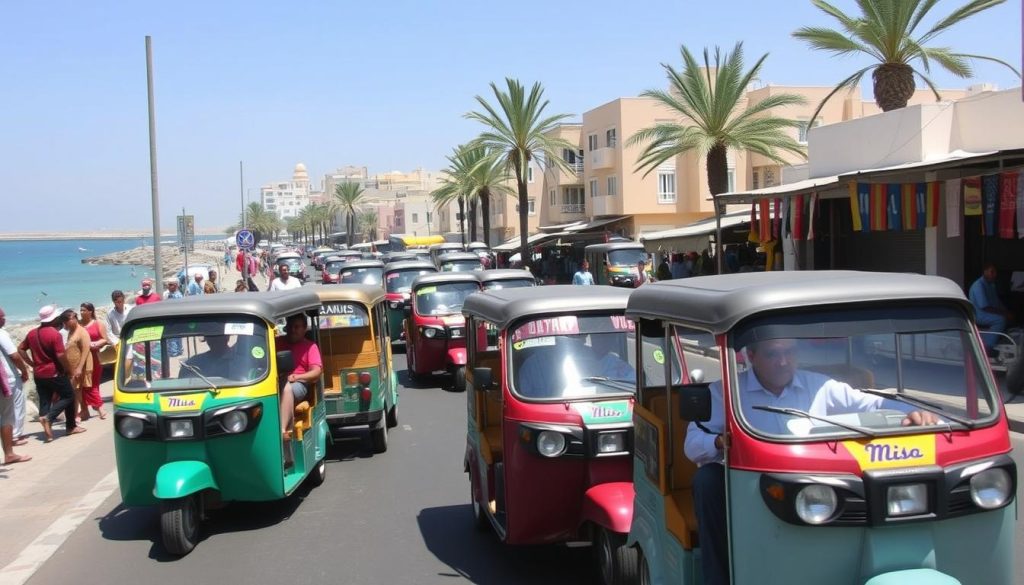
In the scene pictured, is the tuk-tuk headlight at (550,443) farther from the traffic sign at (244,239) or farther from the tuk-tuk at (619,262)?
the tuk-tuk at (619,262)

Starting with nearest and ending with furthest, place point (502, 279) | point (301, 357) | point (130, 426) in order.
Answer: point (130, 426), point (301, 357), point (502, 279)

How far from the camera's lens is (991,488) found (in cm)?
398

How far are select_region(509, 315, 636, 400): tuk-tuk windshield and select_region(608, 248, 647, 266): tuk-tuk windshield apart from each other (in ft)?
93.8

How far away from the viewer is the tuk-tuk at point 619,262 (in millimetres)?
34594

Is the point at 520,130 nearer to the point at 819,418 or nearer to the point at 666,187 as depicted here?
the point at 666,187

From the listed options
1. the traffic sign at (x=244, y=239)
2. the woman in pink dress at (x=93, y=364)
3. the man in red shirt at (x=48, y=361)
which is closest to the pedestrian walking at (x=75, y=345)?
the man in red shirt at (x=48, y=361)

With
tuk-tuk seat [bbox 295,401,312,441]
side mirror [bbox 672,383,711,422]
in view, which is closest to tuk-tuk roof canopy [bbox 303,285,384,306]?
tuk-tuk seat [bbox 295,401,312,441]

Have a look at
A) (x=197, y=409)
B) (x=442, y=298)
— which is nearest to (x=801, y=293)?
(x=197, y=409)

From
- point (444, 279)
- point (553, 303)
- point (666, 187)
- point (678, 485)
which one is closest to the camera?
point (678, 485)

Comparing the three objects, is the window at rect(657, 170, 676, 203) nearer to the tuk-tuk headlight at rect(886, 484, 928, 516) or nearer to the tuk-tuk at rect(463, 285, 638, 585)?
the tuk-tuk at rect(463, 285, 638, 585)

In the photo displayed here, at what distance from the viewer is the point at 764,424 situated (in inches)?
160

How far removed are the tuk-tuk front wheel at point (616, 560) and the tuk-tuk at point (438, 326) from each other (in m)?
10.2

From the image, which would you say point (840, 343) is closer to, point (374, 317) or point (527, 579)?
point (527, 579)

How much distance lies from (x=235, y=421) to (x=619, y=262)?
28274mm
